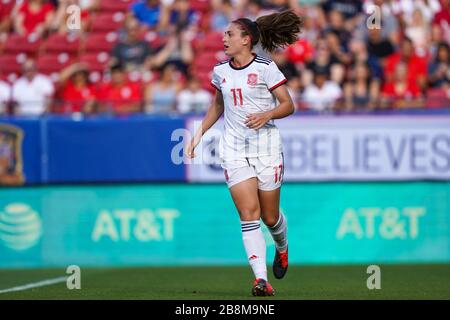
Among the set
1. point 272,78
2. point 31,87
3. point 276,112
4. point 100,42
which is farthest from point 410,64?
point 276,112

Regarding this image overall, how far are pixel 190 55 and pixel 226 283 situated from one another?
7.50 m

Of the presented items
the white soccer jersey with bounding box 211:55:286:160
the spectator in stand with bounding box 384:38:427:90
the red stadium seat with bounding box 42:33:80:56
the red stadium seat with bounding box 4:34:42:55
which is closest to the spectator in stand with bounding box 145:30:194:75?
the red stadium seat with bounding box 42:33:80:56

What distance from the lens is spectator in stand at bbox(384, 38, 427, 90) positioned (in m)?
16.6

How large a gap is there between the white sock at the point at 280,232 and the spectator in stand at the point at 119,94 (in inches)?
245

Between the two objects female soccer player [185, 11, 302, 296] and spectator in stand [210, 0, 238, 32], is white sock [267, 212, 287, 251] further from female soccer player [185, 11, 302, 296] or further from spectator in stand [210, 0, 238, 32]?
spectator in stand [210, 0, 238, 32]

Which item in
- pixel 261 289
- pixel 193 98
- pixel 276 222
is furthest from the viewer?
pixel 193 98

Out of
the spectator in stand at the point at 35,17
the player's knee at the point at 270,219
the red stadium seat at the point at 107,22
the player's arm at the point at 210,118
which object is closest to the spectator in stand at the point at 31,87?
the spectator in stand at the point at 35,17

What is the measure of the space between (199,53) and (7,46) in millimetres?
3807

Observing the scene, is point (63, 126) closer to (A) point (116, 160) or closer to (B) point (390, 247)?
(A) point (116, 160)

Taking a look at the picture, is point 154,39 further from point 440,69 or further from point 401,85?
point 440,69

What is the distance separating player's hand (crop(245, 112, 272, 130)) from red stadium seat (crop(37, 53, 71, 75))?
1012 centimetres

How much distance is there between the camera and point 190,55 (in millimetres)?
18062

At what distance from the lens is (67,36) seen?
63.7 ft
